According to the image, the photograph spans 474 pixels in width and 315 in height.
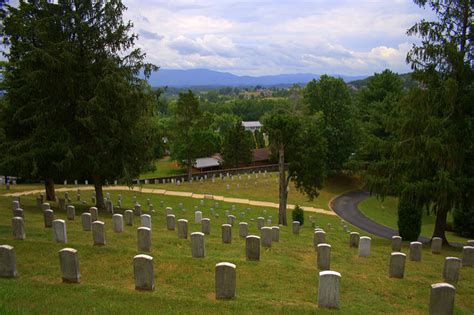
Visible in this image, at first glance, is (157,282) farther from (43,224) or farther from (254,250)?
(43,224)

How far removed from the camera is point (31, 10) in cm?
1961

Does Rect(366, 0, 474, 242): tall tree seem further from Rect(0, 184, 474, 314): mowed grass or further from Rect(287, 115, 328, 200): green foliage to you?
Rect(287, 115, 328, 200): green foliage

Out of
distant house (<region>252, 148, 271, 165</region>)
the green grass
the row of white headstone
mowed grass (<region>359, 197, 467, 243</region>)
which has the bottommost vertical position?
mowed grass (<region>359, 197, 467, 243</region>)

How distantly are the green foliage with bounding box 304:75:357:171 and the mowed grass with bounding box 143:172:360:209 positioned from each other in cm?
266

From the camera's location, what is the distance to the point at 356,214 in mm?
33969

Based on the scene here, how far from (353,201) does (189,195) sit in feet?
55.2

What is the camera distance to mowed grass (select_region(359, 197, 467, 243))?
27547mm

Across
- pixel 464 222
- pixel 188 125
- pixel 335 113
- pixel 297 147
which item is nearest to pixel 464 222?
pixel 464 222

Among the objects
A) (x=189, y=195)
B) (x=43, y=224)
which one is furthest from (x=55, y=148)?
(x=189, y=195)

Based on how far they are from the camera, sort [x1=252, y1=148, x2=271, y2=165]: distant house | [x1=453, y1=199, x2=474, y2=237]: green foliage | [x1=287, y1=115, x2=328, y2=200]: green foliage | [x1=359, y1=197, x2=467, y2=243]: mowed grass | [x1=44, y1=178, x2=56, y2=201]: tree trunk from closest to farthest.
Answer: [x1=44, y1=178, x2=56, y2=201]: tree trunk, [x1=287, y1=115, x2=328, y2=200]: green foliage, [x1=453, y1=199, x2=474, y2=237]: green foliage, [x1=359, y1=197, x2=467, y2=243]: mowed grass, [x1=252, y1=148, x2=271, y2=165]: distant house

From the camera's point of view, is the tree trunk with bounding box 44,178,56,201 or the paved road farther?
the paved road

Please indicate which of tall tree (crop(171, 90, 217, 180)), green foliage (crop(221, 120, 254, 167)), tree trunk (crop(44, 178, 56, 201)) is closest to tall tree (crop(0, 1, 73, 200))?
tree trunk (crop(44, 178, 56, 201))

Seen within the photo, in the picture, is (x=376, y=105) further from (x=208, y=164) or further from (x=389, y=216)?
(x=208, y=164)

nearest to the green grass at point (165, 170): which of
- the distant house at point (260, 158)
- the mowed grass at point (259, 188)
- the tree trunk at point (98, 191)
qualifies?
the distant house at point (260, 158)
